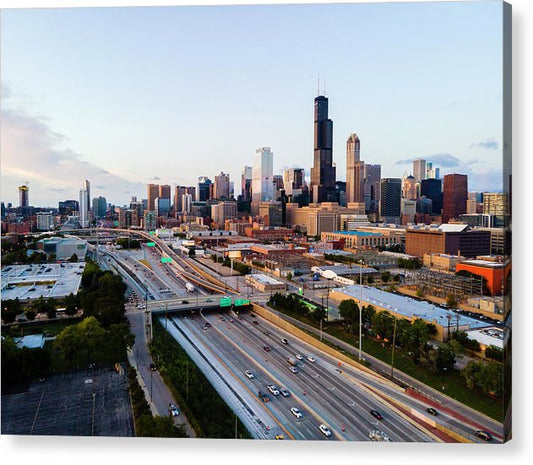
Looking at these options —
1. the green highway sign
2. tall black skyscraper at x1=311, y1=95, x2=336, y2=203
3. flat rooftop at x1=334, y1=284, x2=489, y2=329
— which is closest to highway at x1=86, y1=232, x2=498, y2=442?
the green highway sign

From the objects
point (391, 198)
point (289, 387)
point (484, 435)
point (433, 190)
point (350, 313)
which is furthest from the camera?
point (433, 190)

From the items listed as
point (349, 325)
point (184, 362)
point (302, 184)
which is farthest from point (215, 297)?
point (302, 184)

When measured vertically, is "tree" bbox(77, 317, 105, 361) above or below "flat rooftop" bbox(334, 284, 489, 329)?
above

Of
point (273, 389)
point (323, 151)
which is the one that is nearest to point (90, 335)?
point (273, 389)

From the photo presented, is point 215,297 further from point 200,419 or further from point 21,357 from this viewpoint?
point 200,419

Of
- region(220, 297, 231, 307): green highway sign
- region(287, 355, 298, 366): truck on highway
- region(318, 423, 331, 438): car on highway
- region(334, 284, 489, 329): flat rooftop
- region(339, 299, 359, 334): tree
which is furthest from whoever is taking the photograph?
region(220, 297, 231, 307): green highway sign

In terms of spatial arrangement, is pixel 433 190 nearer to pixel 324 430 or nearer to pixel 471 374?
pixel 471 374

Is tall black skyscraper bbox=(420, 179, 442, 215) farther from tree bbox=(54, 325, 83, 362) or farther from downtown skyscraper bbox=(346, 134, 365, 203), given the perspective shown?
tree bbox=(54, 325, 83, 362)
